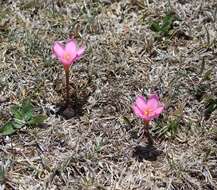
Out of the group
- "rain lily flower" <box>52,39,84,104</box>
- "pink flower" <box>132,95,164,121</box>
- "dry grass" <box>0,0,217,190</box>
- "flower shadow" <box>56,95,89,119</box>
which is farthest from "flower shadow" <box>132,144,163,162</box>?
"rain lily flower" <box>52,39,84,104</box>

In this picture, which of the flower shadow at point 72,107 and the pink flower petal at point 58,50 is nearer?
the pink flower petal at point 58,50

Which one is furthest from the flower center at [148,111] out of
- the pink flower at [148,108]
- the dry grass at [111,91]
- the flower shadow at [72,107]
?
the flower shadow at [72,107]

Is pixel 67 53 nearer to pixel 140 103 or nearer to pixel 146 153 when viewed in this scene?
pixel 140 103

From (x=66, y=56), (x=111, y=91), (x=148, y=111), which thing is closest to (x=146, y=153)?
(x=148, y=111)

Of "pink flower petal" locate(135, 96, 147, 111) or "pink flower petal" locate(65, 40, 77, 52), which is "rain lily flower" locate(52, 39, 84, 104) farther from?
"pink flower petal" locate(135, 96, 147, 111)

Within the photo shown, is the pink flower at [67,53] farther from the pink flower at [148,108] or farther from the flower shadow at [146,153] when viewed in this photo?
the flower shadow at [146,153]

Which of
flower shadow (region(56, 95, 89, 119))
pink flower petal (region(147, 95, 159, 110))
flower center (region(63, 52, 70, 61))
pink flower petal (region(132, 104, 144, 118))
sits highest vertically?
flower center (region(63, 52, 70, 61))

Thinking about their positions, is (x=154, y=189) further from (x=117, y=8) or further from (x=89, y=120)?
(x=117, y=8)
